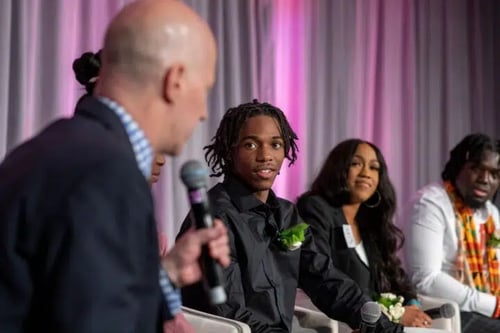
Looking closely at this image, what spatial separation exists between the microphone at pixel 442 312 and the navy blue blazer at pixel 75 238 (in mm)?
1983

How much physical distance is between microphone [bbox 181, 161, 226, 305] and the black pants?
2.39 m

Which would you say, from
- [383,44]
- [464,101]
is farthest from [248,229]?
[464,101]

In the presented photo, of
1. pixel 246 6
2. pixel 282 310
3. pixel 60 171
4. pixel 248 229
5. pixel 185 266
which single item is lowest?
pixel 282 310

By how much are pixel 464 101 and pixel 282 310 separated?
3366 mm

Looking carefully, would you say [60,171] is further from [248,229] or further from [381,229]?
[381,229]

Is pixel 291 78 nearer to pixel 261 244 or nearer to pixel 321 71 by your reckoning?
pixel 321 71

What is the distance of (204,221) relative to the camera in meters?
1.13

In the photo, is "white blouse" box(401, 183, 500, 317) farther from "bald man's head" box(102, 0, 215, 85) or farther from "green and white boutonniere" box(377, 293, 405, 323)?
"bald man's head" box(102, 0, 215, 85)

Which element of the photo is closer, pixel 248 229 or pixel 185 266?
pixel 185 266

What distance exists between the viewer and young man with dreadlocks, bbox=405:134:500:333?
129 inches

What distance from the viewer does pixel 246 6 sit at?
396cm

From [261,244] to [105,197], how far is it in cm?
141

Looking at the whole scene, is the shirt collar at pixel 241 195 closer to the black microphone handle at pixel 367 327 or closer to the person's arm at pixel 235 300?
the person's arm at pixel 235 300

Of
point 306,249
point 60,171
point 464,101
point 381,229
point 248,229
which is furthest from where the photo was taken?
point 464,101
